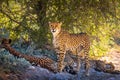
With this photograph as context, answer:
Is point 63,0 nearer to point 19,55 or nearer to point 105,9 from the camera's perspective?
point 105,9

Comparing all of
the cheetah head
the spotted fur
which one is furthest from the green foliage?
the cheetah head

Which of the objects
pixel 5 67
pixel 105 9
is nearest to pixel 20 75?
pixel 5 67

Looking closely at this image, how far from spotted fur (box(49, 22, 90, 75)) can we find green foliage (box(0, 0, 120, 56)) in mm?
1408

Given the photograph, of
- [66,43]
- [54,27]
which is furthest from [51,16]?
[54,27]

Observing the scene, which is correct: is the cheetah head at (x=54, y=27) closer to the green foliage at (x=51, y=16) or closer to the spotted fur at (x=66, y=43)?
the spotted fur at (x=66, y=43)

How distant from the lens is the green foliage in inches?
480

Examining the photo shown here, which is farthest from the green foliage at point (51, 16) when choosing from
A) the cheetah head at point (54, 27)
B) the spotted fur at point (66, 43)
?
the cheetah head at point (54, 27)

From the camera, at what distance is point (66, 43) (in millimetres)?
10742

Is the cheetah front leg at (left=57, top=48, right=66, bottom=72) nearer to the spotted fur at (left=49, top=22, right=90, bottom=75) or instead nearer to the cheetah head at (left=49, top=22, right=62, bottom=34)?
the spotted fur at (left=49, top=22, right=90, bottom=75)

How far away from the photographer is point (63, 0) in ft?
40.2

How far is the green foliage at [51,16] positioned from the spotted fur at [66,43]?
1408mm

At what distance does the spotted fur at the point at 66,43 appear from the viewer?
34.3 feet

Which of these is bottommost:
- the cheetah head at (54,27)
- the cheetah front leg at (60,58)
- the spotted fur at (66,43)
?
the cheetah front leg at (60,58)

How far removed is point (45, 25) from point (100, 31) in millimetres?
2416
